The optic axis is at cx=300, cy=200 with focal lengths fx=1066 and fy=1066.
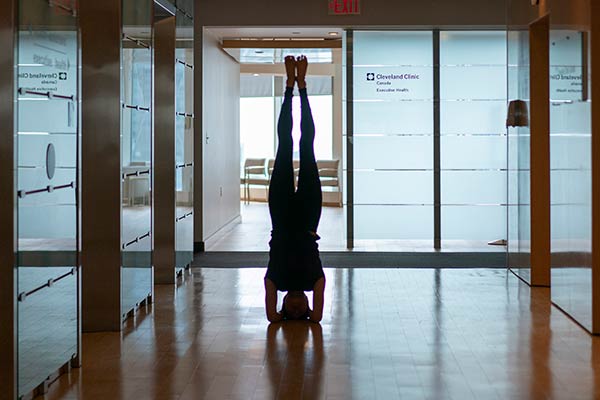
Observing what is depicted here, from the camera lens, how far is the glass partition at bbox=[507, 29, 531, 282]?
9570 mm

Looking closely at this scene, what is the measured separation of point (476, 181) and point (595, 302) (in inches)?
253

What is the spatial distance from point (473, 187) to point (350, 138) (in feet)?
5.46

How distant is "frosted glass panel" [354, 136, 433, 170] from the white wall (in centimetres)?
193

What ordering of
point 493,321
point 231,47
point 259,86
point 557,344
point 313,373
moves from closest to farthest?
point 313,373 → point 557,344 → point 493,321 → point 231,47 → point 259,86

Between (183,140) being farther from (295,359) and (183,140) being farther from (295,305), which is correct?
(295,359)

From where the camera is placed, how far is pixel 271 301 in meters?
7.47

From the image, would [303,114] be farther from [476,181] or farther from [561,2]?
[476,181]

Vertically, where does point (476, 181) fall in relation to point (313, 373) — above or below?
above

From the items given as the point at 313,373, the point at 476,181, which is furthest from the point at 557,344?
the point at 476,181

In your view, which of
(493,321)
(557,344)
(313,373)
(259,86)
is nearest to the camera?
(313,373)

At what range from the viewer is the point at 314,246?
768 cm

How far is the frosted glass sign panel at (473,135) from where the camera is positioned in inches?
522

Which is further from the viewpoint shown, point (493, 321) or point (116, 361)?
point (493, 321)

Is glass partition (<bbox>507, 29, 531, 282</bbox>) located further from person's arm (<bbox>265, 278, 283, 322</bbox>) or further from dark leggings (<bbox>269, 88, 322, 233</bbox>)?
person's arm (<bbox>265, 278, 283, 322</bbox>)
